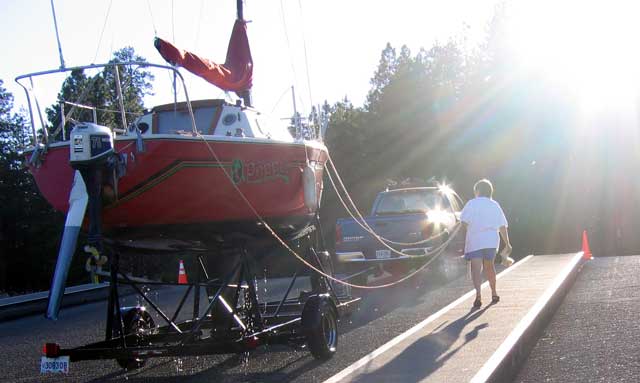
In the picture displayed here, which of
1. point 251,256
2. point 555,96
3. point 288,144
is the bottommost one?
point 251,256

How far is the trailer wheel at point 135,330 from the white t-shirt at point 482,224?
15.0 ft

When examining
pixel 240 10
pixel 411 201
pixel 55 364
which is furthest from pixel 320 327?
pixel 411 201

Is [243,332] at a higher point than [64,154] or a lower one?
lower

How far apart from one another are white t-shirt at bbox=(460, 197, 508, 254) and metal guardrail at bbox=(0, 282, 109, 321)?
805 centimetres

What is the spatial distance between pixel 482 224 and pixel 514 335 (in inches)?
136

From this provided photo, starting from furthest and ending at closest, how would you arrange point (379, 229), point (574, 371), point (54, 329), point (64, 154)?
1. point (379, 229)
2. point (54, 329)
3. point (64, 154)
4. point (574, 371)

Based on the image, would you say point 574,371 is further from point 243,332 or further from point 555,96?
point 555,96

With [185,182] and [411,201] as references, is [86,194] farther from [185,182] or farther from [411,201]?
[411,201]

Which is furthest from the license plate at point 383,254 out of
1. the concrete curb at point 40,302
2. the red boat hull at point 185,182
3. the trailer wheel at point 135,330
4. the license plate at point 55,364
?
the license plate at point 55,364

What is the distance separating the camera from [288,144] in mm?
9148

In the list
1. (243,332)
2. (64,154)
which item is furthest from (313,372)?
(64,154)

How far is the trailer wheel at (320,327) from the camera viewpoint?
820 cm

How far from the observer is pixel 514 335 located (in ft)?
25.8

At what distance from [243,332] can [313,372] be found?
0.79m
